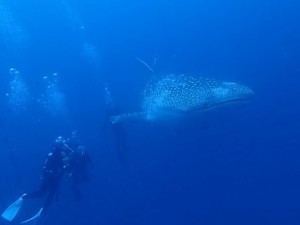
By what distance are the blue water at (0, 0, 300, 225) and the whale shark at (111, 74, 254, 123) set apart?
29 centimetres

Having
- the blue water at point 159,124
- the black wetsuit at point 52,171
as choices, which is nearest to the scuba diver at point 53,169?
the black wetsuit at point 52,171

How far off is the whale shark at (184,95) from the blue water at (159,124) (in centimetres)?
29

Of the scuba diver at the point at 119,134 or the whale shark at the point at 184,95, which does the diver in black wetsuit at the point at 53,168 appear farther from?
the scuba diver at the point at 119,134

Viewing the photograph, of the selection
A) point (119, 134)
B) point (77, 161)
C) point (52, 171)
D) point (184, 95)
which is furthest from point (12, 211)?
point (184, 95)

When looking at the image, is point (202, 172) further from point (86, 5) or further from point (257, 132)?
point (86, 5)

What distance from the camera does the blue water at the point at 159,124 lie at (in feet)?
34.9

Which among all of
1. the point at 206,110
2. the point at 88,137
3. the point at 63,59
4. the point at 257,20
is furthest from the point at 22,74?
the point at 257,20

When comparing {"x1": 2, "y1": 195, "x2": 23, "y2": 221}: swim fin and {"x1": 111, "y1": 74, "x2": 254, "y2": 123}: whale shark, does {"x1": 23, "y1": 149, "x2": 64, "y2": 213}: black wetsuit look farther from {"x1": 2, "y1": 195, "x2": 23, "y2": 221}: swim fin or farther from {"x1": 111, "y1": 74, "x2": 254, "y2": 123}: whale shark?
{"x1": 111, "y1": 74, "x2": 254, "y2": 123}: whale shark

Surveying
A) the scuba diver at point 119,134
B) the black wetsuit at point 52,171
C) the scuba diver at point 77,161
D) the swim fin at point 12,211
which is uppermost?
the scuba diver at point 119,134

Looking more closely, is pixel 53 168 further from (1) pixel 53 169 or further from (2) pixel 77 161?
(2) pixel 77 161

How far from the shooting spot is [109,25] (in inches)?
868

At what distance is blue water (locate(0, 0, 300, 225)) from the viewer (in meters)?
10.6

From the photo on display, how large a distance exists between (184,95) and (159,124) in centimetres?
134

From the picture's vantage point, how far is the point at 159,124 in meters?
8.59
